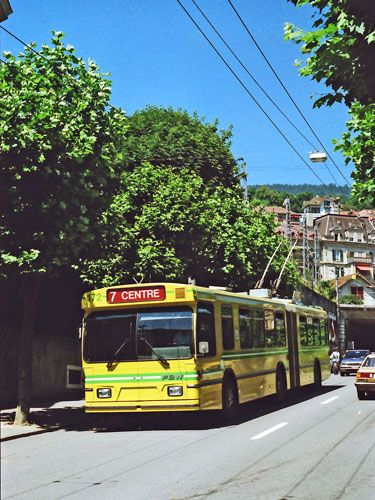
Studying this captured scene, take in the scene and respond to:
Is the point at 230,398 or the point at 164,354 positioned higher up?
the point at 164,354

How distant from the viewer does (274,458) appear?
10.4 m

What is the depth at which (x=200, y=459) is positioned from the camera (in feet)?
34.1

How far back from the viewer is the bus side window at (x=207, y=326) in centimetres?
1477

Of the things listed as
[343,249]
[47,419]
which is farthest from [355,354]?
[343,249]

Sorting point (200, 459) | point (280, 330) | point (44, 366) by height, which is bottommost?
point (200, 459)

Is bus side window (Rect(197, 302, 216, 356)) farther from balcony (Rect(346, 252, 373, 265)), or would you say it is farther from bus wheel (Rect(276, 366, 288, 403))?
balcony (Rect(346, 252, 373, 265))

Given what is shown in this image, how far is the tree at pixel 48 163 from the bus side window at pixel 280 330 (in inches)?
276

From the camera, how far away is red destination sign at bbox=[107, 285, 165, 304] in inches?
586

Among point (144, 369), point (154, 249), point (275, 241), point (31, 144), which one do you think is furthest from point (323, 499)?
point (275, 241)

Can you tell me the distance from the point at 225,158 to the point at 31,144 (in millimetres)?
28109

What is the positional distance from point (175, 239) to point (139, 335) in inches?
539

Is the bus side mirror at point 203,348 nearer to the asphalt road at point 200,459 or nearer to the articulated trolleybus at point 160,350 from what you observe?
the articulated trolleybus at point 160,350

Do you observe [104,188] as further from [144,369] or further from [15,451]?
[15,451]

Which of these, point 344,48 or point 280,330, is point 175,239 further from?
point 344,48
